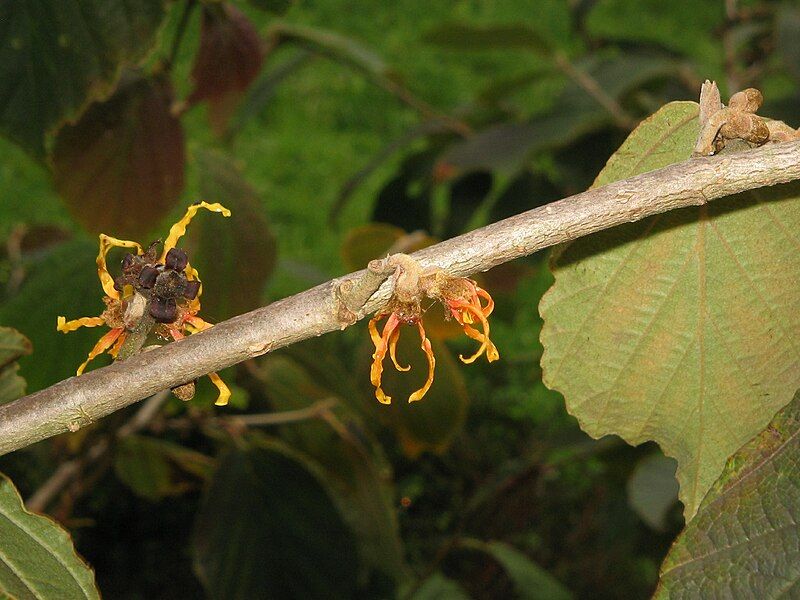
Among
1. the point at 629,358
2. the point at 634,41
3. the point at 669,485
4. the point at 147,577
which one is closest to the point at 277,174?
the point at 634,41

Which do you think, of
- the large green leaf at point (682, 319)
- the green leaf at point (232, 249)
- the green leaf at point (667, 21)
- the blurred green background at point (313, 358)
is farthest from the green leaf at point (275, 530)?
the green leaf at point (667, 21)

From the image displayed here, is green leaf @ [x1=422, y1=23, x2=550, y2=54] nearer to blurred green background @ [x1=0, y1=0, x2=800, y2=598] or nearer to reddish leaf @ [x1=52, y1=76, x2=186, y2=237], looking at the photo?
blurred green background @ [x1=0, y1=0, x2=800, y2=598]

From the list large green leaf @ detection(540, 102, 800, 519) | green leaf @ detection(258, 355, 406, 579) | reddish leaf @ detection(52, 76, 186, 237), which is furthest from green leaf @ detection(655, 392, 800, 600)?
green leaf @ detection(258, 355, 406, 579)

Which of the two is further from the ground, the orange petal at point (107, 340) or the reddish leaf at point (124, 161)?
the orange petal at point (107, 340)

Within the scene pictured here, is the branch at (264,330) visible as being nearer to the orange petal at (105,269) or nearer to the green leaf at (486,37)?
the orange petal at (105,269)

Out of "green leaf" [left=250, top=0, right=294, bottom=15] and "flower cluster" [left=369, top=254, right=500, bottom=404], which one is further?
"green leaf" [left=250, top=0, right=294, bottom=15]

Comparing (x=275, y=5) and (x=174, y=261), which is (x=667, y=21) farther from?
(x=174, y=261)

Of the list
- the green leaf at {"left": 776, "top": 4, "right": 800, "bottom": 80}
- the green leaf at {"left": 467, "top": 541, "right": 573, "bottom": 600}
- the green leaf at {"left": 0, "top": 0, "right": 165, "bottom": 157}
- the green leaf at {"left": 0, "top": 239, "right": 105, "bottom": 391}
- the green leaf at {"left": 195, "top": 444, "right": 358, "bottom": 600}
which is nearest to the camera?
the green leaf at {"left": 0, "top": 0, "right": 165, "bottom": 157}

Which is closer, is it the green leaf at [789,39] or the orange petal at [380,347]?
the orange petal at [380,347]
